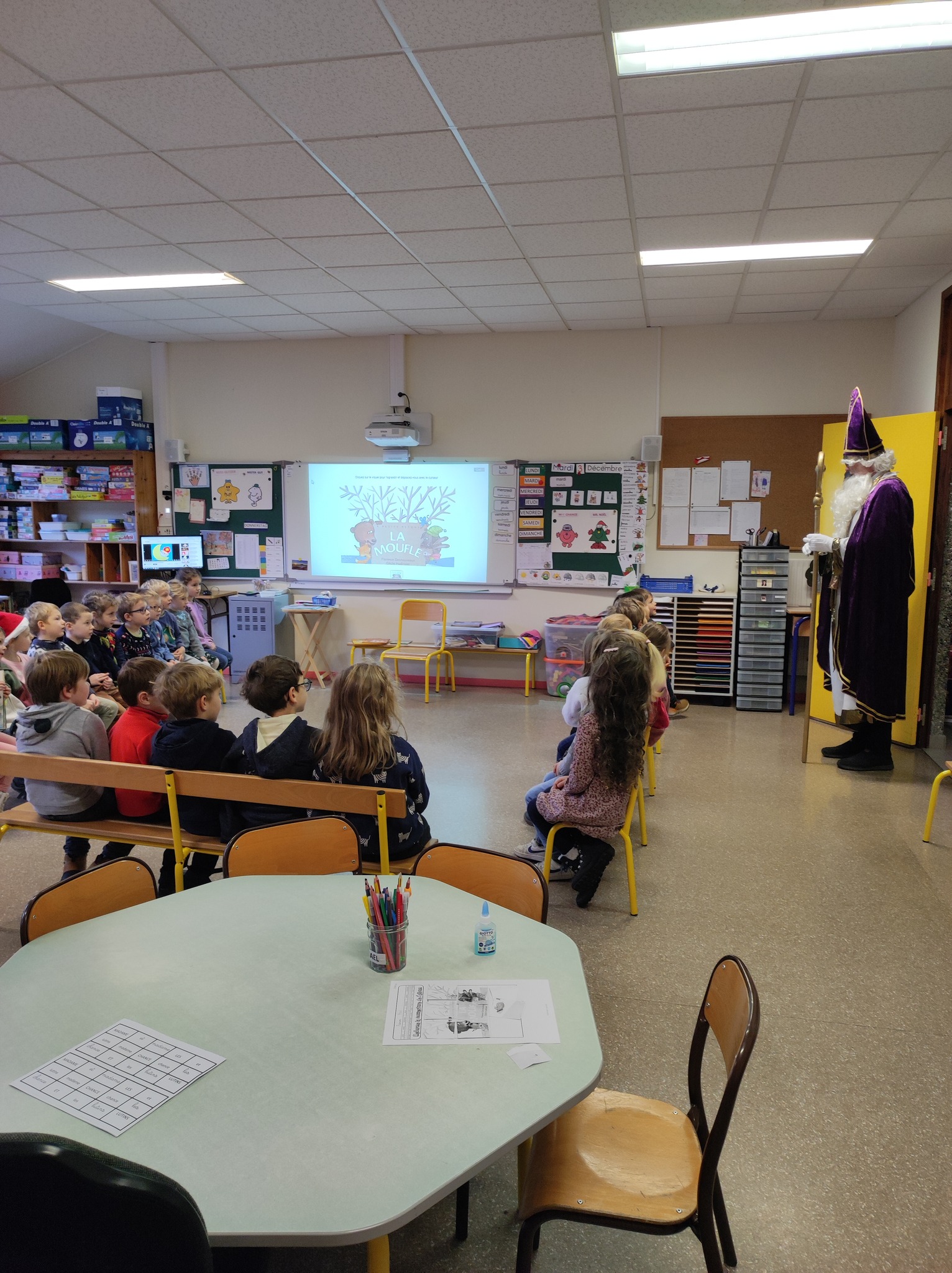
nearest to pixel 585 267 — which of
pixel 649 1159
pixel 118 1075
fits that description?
pixel 649 1159

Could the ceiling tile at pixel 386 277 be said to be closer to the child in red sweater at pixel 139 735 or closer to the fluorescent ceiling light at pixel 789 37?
the fluorescent ceiling light at pixel 789 37

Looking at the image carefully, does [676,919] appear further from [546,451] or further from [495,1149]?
[546,451]

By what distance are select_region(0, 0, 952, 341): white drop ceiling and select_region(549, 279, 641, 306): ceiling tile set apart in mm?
30

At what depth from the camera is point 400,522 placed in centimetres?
754

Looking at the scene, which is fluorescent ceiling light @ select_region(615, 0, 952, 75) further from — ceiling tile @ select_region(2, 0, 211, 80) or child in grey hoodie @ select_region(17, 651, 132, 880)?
child in grey hoodie @ select_region(17, 651, 132, 880)

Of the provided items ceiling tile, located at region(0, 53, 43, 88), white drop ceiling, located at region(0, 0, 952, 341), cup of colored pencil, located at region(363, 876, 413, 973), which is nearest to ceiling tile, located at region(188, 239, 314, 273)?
white drop ceiling, located at region(0, 0, 952, 341)

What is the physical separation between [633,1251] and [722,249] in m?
4.72

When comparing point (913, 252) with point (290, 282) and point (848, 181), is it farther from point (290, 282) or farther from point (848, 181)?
point (290, 282)

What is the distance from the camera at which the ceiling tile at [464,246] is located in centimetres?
443

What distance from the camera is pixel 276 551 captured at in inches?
306

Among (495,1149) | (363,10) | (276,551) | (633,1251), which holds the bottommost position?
(633,1251)

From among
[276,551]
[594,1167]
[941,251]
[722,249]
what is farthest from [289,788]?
[276,551]

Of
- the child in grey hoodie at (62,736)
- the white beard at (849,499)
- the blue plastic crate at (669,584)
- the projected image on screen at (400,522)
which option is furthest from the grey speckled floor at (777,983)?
the projected image on screen at (400,522)

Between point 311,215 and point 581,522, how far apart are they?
11.8ft
